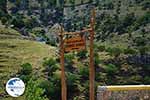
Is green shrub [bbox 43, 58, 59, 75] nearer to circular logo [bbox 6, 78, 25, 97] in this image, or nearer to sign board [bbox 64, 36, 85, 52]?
sign board [bbox 64, 36, 85, 52]

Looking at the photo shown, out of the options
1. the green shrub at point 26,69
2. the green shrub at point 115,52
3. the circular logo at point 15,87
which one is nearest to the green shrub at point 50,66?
the green shrub at point 26,69

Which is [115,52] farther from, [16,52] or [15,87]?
[15,87]

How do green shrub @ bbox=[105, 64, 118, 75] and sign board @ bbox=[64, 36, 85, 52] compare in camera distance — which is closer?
sign board @ bbox=[64, 36, 85, 52]

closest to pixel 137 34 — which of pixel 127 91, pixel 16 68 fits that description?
pixel 16 68

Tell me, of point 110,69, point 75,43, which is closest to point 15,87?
point 75,43

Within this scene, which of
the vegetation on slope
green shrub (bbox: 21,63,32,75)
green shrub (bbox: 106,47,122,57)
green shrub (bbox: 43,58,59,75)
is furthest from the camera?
green shrub (bbox: 106,47,122,57)

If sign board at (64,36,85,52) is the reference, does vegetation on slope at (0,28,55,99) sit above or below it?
below

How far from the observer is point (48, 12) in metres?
156

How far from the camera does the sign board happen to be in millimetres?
18688

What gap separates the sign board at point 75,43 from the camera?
61.3 feet

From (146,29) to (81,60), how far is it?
1228 inches

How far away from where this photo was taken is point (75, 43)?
62.0ft

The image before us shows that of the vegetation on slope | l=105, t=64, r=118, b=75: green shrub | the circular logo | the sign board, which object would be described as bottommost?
l=105, t=64, r=118, b=75: green shrub

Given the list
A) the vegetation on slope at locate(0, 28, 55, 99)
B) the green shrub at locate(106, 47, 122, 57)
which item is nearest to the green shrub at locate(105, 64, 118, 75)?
the green shrub at locate(106, 47, 122, 57)
